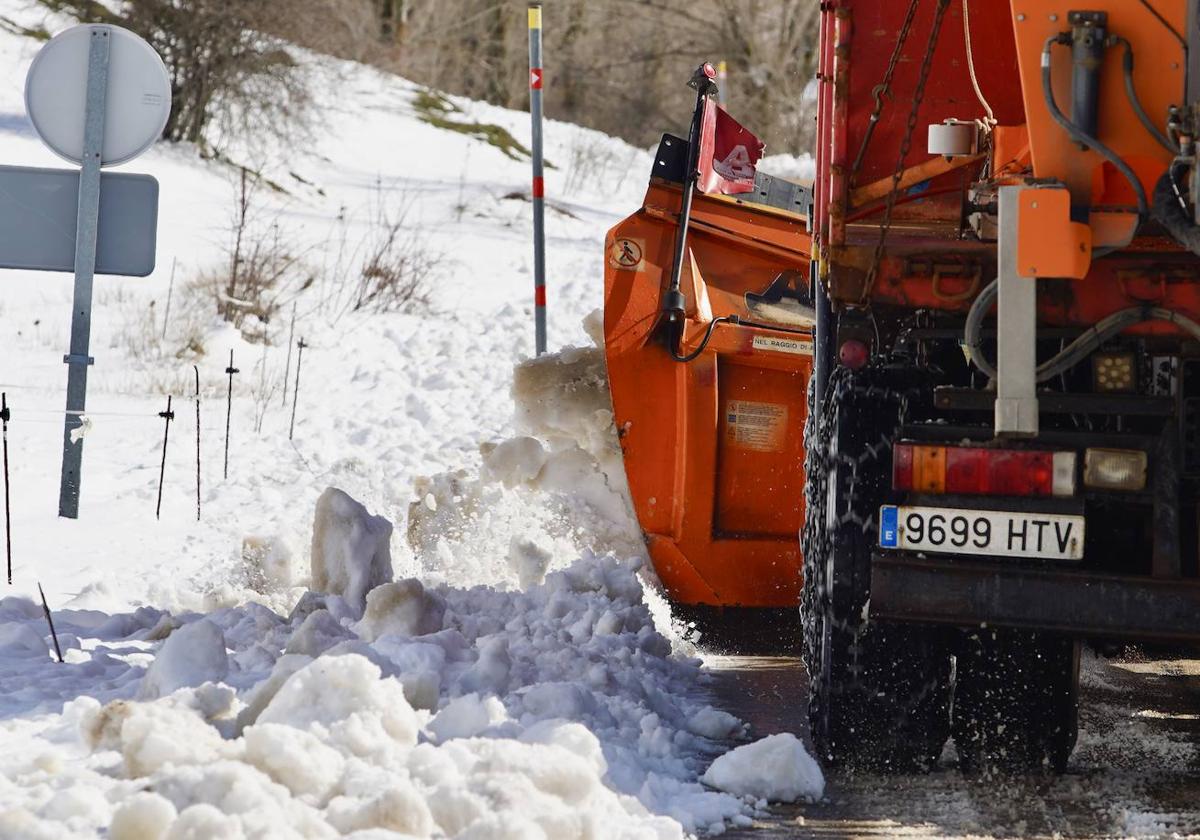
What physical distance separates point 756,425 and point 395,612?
1948mm

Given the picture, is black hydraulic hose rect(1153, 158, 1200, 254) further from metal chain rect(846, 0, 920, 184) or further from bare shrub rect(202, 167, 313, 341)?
bare shrub rect(202, 167, 313, 341)

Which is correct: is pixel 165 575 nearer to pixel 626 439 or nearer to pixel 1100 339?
pixel 626 439

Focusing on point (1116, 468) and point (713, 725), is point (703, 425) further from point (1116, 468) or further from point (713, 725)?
point (1116, 468)

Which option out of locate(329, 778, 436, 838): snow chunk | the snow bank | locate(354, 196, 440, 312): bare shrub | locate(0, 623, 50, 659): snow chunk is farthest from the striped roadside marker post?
locate(329, 778, 436, 838): snow chunk

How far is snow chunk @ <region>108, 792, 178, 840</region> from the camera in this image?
10.7ft

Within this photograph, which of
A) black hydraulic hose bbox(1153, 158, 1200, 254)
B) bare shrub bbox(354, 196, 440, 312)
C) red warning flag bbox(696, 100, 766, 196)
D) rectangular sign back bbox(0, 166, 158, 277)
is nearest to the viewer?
black hydraulic hose bbox(1153, 158, 1200, 254)

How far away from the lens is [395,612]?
5.14 metres

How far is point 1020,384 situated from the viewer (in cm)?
401

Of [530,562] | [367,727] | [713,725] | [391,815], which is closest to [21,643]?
[367,727]

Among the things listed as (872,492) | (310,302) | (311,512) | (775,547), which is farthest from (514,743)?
(310,302)

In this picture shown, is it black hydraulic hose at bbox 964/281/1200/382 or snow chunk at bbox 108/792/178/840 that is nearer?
snow chunk at bbox 108/792/178/840

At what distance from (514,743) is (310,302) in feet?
34.2

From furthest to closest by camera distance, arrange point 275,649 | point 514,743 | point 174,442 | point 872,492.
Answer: point 174,442 → point 275,649 → point 872,492 → point 514,743

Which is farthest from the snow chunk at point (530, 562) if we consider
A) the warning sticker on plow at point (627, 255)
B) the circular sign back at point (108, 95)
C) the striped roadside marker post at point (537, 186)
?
the striped roadside marker post at point (537, 186)
